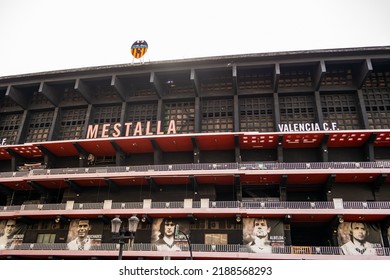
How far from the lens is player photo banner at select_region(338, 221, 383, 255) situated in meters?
27.7

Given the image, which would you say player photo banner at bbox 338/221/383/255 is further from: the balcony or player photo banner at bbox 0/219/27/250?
player photo banner at bbox 0/219/27/250

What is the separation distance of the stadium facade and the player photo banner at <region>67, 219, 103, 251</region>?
0.18 m

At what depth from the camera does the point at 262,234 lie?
29.0 metres

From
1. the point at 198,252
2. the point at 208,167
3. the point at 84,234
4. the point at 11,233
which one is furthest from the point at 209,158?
the point at 11,233

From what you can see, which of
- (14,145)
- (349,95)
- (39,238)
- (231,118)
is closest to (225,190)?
(231,118)

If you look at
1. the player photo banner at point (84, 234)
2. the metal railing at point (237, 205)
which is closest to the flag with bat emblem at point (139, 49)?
the metal railing at point (237, 205)

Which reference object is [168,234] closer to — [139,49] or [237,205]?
[237,205]

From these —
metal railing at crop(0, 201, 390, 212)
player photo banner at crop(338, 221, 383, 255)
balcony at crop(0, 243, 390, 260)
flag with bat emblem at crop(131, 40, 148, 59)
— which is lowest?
balcony at crop(0, 243, 390, 260)

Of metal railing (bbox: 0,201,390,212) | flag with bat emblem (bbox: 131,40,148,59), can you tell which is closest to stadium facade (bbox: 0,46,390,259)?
metal railing (bbox: 0,201,390,212)

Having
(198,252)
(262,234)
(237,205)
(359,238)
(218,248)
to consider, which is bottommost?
(198,252)

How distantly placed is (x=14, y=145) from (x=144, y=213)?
1767cm

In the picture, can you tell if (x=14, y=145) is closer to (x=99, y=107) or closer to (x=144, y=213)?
(x=99, y=107)

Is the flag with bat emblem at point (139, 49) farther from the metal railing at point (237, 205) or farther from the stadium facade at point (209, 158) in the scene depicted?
the metal railing at point (237, 205)

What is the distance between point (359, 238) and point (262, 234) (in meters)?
8.41
